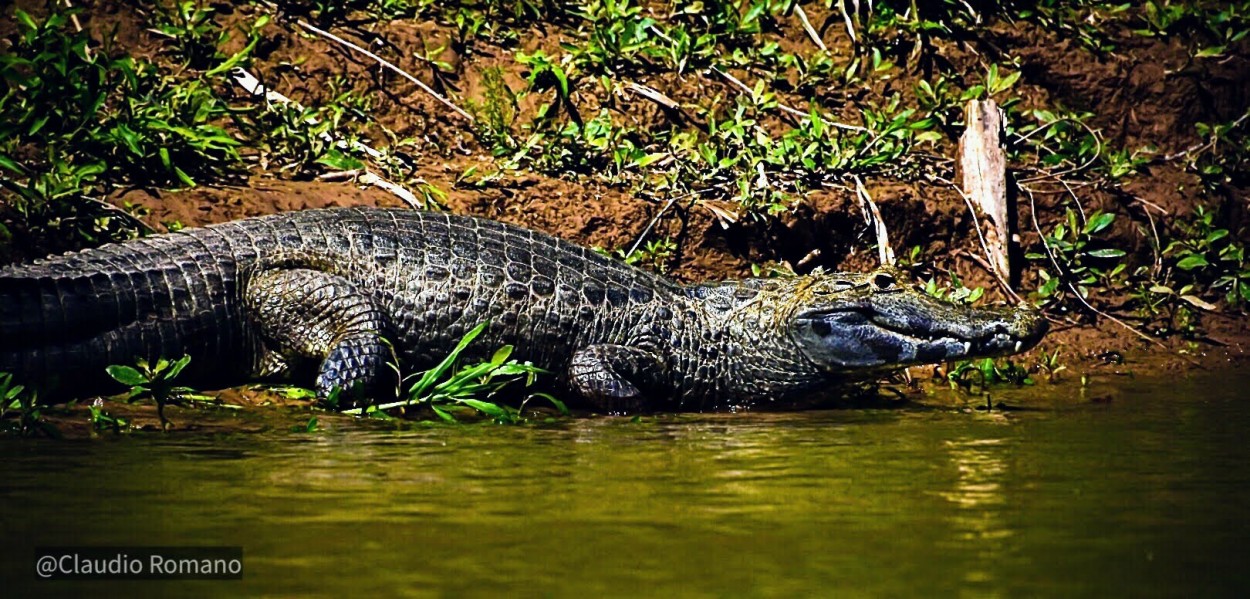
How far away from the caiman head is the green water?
1049 millimetres

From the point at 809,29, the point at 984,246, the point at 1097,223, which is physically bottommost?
the point at 984,246

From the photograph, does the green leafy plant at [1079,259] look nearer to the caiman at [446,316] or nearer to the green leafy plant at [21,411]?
the caiman at [446,316]

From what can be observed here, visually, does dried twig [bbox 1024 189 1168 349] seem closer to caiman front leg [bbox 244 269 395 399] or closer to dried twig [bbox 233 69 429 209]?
dried twig [bbox 233 69 429 209]

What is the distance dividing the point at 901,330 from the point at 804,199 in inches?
62.6

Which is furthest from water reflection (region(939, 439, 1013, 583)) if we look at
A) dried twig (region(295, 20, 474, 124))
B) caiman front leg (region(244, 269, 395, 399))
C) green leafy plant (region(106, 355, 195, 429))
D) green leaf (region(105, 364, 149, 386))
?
dried twig (region(295, 20, 474, 124))

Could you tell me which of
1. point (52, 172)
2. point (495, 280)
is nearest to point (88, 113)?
point (52, 172)

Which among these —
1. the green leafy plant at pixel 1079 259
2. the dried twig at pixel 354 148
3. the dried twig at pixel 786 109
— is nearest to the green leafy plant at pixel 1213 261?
the green leafy plant at pixel 1079 259

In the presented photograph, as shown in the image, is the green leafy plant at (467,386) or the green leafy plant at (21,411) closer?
the green leafy plant at (21,411)

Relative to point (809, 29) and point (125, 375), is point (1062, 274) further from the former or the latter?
point (125, 375)

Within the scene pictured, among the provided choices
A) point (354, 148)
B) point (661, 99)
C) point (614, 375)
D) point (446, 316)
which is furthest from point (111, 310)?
point (661, 99)

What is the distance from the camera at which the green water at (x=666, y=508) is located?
9.73 ft

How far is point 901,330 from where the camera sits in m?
6.57

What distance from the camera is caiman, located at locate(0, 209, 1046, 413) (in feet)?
19.6

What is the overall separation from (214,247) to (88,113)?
1481mm
